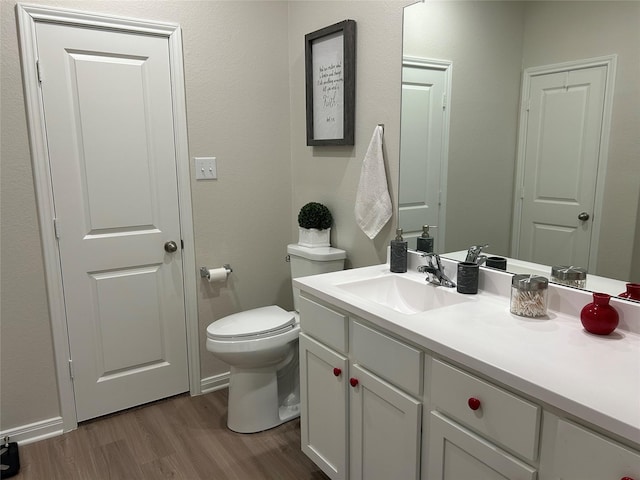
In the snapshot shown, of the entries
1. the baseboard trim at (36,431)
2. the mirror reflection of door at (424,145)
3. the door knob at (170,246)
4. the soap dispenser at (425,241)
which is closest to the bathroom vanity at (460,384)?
the soap dispenser at (425,241)

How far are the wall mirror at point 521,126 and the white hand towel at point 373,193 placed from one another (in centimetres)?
8

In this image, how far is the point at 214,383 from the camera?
9.57ft

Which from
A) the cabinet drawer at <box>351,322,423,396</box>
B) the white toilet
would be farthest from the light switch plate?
the cabinet drawer at <box>351,322,423,396</box>

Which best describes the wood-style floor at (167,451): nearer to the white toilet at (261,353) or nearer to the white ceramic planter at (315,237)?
the white toilet at (261,353)

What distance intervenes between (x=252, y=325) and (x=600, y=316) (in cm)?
155

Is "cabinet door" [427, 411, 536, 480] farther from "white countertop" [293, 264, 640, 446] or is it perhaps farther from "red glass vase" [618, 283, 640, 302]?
"red glass vase" [618, 283, 640, 302]

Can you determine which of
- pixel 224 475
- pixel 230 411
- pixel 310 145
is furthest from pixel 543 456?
pixel 310 145

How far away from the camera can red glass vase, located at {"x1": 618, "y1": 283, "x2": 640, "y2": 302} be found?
142cm

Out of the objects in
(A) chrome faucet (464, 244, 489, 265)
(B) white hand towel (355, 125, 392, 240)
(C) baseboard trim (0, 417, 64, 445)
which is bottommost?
(C) baseboard trim (0, 417, 64, 445)

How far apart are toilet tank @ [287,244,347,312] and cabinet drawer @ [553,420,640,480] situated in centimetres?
158

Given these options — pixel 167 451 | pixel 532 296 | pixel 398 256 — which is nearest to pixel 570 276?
pixel 532 296

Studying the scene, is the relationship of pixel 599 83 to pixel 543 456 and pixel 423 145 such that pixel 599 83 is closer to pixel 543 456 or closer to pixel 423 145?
pixel 423 145

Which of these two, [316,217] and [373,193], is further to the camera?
[316,217]

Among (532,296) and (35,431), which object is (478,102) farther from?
(35,431)
